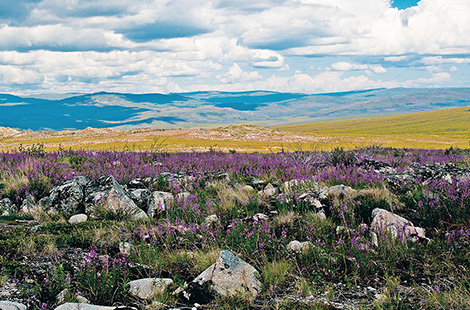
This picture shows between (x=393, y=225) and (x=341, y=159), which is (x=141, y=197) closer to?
(x=393, y=225)

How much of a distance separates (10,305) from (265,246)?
2.99m

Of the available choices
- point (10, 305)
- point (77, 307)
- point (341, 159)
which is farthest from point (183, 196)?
point (341, 159)

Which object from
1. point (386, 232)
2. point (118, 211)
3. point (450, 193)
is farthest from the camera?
point (118, 211)

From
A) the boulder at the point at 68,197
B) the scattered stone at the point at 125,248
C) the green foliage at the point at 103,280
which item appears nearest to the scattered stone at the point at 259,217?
the scattered stone at the point at 125,248

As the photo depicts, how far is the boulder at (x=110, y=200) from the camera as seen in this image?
6414mm

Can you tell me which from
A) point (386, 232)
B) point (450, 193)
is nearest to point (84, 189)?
point (386, 232)

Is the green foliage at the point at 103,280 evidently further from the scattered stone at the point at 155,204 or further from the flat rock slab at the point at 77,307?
the scattered stone at the point at 155,204

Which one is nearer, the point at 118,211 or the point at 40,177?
the point at 118,211

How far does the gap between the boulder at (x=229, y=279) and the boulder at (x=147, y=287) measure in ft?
1.05

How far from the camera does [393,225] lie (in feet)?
16.9

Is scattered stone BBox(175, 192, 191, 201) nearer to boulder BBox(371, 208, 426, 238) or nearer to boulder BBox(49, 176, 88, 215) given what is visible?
boulder BBox(49, 176, 88, 215)

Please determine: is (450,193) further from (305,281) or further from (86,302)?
(86,302)

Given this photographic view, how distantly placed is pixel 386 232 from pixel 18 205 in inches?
264

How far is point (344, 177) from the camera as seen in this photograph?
7891 mm
